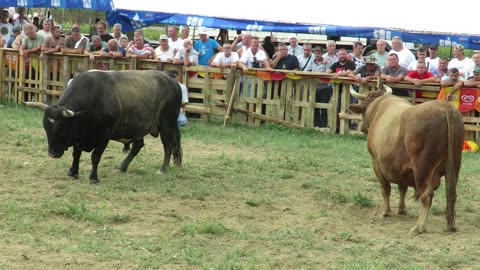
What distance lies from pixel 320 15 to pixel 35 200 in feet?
45.0

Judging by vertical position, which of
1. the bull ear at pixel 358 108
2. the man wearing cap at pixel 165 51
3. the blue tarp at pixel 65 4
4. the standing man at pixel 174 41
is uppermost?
the blue tarp at pixel 65 4

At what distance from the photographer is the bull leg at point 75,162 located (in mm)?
11227

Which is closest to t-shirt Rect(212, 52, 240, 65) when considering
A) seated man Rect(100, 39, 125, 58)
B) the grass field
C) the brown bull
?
seated man Rect(100, 39, 125, 58)

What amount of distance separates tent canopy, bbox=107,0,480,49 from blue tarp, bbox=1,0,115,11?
142cm

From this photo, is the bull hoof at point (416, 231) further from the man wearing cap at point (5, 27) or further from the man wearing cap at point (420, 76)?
the man wearing cap at point (5, 27)

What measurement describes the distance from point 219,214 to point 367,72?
7674 mm

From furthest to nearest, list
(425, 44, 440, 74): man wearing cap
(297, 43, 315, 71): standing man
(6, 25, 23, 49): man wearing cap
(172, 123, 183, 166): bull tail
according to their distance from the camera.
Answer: (6, 25, 23, 49): man wearing cap
(297, 43, 315, 71): standing man
(425, 44, 440, 74): man wearing cap
(172, 123, 183, 166): bull tail

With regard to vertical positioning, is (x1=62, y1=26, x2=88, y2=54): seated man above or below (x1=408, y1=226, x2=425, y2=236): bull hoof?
above

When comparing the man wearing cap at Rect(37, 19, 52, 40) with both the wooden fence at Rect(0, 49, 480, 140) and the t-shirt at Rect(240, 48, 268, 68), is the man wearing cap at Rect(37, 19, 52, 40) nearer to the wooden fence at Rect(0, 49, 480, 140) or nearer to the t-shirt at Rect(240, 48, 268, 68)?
the wooden fence at Rect(0, 49, 480, 140)

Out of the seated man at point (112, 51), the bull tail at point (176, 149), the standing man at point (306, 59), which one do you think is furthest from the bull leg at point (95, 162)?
the standing man at point (306, 59)

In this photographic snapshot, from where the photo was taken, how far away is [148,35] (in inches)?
1407

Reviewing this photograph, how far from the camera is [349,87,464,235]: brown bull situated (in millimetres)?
8695

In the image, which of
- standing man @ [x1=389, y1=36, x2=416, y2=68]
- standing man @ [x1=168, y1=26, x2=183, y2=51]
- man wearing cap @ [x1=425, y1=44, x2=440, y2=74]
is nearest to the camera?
standing man @ [x1=389, y1=36, x2=416, y2=68]

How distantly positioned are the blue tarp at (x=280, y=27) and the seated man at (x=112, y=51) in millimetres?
4866
